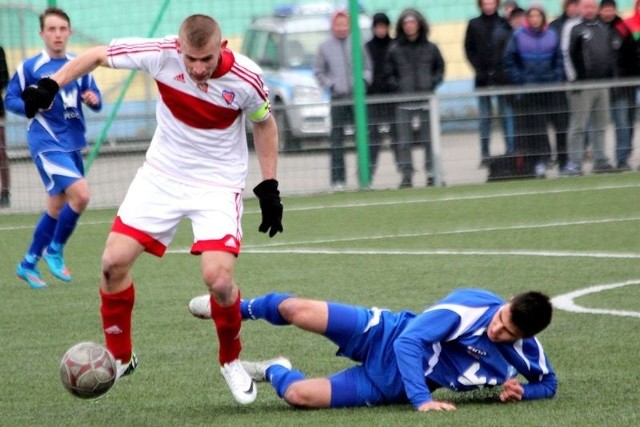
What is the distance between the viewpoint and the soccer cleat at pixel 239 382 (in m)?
6.36

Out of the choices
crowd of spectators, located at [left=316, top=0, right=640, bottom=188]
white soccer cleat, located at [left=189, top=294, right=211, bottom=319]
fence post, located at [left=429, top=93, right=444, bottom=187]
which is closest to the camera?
white soccer cleat, located at [left=189, top=294, right=211, bottom=319]

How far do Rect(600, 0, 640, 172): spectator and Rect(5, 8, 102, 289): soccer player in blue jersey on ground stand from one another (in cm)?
770

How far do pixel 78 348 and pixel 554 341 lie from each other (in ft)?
8.79

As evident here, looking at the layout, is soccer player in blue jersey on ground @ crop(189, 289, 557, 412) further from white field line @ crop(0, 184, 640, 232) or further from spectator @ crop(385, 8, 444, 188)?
spectator @ crop(385, 8, 444, 188)

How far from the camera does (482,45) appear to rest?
54.3 ft

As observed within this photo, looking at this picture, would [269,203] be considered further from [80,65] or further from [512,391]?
[512,391]

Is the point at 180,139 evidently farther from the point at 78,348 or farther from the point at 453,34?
the point at 453,34

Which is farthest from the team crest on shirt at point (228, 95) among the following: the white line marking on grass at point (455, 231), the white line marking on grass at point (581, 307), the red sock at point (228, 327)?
the white line marking on grass at point (455, 231)

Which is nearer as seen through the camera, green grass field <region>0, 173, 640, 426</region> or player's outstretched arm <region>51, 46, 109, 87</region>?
green grass field <region>0, 173, 640, 426</region>

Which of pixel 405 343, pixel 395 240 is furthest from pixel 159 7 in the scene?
pixel 405 343

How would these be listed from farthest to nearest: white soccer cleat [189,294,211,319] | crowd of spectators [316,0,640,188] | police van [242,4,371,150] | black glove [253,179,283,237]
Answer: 1. police van [242,4,371,150]
2. crowd of spectators [316,0,640,188]
3. white soccer cleat [189,294,211,319]
4. black glove [253,179,283,237]

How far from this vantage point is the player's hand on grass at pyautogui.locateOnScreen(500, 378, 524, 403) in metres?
6.07

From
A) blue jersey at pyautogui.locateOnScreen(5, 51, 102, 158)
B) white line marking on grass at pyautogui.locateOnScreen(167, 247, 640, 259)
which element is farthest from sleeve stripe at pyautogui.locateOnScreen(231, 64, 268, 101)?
white line marking on grass at pyautogui.locateOnScreen(167, 247, 640, 259)

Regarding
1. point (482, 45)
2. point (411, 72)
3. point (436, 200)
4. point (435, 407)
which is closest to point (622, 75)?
point (482, 45)
